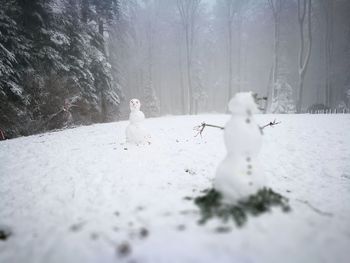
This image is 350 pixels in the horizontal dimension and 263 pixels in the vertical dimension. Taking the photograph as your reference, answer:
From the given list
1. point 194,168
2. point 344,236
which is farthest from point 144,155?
point 344,236

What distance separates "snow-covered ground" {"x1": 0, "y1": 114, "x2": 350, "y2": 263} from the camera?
116 inches

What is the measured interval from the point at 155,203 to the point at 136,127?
16.4 ft

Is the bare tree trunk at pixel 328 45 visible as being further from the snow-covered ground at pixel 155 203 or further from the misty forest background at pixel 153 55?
the snow-covered ground at pixel 155 203

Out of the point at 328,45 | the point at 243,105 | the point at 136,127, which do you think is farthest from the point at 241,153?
the point at 328,45

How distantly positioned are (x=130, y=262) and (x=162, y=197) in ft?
6.04

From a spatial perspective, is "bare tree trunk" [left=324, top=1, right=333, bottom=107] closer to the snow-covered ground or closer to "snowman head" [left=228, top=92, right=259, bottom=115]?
the snow-covered ground

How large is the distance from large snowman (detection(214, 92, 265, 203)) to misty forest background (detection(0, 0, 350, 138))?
10837 mm

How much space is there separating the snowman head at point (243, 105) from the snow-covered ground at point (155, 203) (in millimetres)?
1743

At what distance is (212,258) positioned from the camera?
2758mm

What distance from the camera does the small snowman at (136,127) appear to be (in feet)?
28.3

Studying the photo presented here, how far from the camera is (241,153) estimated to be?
3.73 metres

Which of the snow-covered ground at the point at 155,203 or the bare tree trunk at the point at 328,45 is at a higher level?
the bare tree trunk at the point at 328,45

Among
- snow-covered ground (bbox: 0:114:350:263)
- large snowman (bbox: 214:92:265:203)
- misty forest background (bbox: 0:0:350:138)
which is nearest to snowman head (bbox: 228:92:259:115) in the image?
large snowman (bbox: 214:92:265:203)

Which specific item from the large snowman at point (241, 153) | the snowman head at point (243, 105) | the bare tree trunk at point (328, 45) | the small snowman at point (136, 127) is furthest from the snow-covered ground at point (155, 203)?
the bare tree trunk at point (328, 45)
